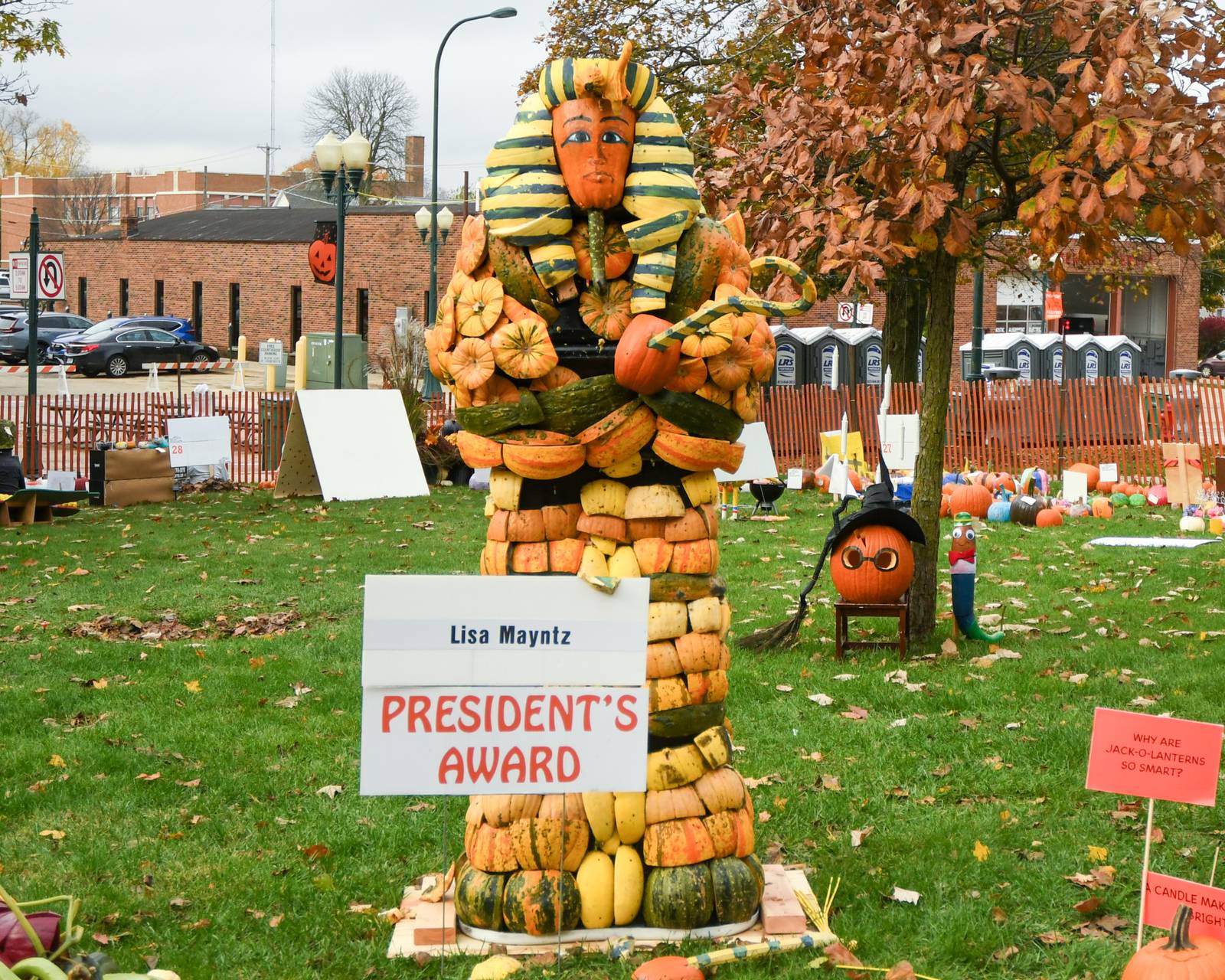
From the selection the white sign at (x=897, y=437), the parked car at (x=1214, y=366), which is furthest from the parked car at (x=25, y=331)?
the parked car at (x=1214, y=366)

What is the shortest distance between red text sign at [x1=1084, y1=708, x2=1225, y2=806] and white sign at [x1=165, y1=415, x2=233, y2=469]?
49.7 feet

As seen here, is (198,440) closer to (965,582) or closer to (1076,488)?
(1076,488)

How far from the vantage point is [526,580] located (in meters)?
4.44

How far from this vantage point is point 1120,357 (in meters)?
32.6

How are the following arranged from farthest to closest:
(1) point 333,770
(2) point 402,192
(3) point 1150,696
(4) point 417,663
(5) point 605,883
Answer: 1. (2) point 402,192
2. (3) point 1150,696
3. (1) point 333,770
4. (5) point 605,883
5. (4) point 417,663

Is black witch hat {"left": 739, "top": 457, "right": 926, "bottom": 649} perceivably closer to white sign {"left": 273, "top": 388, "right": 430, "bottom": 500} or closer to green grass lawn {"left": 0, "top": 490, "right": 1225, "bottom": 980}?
green grass lawn {"left": 0, "top": 490, "right": 1225, "bottom": 980}

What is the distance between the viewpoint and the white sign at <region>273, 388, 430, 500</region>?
17.0 m

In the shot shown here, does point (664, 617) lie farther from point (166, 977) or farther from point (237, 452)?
point (237, 452)

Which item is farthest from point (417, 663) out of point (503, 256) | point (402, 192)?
point (402, 192)

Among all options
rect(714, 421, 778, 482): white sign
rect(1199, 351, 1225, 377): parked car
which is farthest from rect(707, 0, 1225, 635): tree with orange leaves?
rect(1199, 351, 1225, 377): parked car

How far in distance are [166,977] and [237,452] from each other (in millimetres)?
16744

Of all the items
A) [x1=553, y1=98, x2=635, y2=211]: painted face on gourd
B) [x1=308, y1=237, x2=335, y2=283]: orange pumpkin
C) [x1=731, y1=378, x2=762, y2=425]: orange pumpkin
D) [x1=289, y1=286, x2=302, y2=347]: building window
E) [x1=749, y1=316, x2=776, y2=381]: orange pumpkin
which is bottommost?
[x1=731, y1=378, x2=762, y2=425]: orange pumpkin

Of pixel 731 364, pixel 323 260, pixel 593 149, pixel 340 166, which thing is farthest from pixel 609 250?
pixel 323 260

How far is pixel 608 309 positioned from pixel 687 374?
372 millimetres
